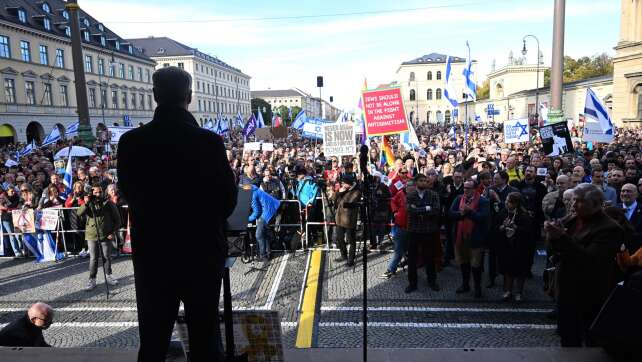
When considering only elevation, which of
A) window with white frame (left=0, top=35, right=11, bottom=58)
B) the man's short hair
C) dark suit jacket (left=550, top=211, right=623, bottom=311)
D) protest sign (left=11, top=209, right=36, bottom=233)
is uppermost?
window with white frame (left=0, top=35, right=11, bottom=58)

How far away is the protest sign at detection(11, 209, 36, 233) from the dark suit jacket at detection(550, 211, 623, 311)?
404 inches

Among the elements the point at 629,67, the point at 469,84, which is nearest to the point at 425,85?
the point at 629,67

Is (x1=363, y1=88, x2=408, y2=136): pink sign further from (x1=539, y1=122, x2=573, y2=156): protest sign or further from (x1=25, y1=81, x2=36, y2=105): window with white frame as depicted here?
(x1=25, y1=81, x2=36, y2=105): window with white frame

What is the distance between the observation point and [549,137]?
12711 millimetres

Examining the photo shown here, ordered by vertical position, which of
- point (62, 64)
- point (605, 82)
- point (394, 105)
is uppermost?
point (62, 64)

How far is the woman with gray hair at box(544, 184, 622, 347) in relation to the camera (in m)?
3.54

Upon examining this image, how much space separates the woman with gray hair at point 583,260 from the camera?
354 centimetres

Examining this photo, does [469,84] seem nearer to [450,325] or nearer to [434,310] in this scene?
[434,310]

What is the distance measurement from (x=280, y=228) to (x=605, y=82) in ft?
165

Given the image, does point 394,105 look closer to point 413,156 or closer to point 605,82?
point 413,156

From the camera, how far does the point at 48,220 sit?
9.59 meters

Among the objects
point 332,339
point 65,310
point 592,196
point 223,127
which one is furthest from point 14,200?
point 223,127

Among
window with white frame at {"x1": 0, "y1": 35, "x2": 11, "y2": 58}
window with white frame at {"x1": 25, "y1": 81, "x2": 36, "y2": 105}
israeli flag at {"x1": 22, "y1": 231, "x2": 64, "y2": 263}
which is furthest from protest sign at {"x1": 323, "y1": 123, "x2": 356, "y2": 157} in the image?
window with white frame at {"x1": 25, "y1": 81, "x2": 36, "y2": 105}

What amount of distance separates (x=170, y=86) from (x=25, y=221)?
31.1 feet
